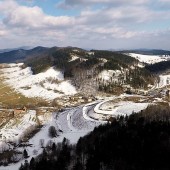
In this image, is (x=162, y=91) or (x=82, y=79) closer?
(x=162, y=91)

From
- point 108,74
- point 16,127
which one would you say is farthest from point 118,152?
point 108,74

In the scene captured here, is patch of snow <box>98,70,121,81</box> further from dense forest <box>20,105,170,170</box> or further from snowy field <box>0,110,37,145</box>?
dense forest <box>20,105,170,170</box>

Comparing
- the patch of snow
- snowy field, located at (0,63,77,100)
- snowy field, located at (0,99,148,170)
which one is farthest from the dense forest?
the patch of snow

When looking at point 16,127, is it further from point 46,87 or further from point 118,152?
point 46,87

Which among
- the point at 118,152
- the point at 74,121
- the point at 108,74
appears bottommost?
the point at 74,121

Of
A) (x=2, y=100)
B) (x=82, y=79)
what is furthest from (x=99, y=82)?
(x=2, y=100)

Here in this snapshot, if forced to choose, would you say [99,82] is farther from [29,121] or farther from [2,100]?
[29,121]

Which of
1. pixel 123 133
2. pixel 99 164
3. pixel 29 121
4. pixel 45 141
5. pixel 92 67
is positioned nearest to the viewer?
pixel 99 164

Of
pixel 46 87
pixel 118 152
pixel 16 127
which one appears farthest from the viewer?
pixel 46 87
